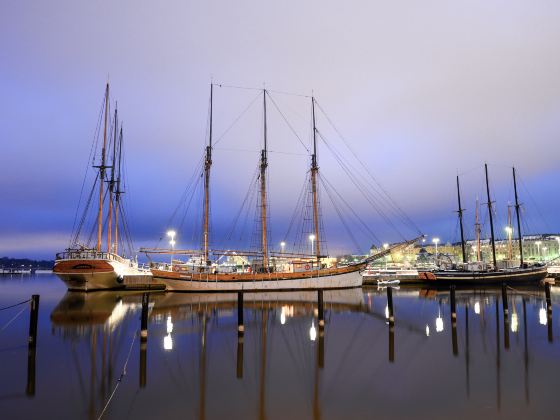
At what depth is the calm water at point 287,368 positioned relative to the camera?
1000cm

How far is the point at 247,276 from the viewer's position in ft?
140

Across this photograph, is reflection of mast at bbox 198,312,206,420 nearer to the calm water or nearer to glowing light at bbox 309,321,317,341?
the calm water

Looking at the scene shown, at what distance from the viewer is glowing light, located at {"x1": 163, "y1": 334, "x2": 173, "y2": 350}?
55.0 feet

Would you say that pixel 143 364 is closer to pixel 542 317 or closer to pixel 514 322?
pixel 514 322

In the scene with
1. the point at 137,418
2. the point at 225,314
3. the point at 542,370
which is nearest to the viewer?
the point at 137,418

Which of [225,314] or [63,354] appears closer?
[63,354]

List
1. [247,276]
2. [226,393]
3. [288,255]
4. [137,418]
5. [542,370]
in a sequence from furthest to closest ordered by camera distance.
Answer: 1. [288,255]
2. [247,276]
3. [542,370]
4. [226,393]
5. [137,418]

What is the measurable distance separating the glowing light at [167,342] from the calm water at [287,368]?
16cm

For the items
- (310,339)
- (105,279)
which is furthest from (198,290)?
(310,339)

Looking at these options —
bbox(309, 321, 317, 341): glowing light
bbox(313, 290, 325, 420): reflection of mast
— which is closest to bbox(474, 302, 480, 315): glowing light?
bbox(309, 321, 317, 341): glowing light

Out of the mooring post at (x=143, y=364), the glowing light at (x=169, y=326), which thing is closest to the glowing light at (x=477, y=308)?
the glowing light at (x=169, y=326)

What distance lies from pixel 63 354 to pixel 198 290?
27.2 meters

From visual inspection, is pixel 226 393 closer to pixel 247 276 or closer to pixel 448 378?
pixel 448 378

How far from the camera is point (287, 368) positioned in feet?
44.7
